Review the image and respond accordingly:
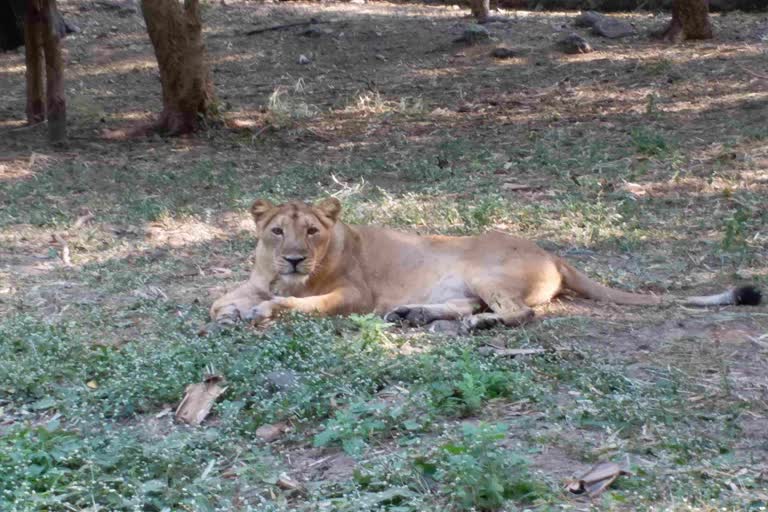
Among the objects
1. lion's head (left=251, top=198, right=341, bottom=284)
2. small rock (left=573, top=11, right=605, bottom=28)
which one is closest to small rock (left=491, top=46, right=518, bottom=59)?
small rock (left=573, top=11, right=605, bottom=28)

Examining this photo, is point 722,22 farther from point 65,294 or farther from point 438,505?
point 438,505

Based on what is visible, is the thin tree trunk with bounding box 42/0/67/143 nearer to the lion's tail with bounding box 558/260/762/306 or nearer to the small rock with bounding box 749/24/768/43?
the lion's tail with bounding box 558/260/762/306

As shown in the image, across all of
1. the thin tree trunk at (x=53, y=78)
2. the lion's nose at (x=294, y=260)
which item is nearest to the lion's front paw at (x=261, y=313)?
the lion's nose at (x=294, y=260)

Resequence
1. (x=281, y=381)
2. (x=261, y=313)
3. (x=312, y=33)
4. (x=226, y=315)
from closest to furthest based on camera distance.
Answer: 1. (x=281, y=381)
2. (x=261, y=313)
3. (x=226, y=315)
4. (x=312, y=33)

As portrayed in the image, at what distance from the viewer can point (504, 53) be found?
1466cm

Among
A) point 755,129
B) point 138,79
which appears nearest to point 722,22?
point 755,129

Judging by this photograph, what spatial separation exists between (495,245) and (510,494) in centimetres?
325

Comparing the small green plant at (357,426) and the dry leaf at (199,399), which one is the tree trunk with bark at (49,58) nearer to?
the dry leaf at (199,399)

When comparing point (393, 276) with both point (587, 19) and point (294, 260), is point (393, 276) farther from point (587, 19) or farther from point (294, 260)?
point (587, 19)

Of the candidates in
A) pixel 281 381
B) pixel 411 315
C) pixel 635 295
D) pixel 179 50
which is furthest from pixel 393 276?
pixel 179 50

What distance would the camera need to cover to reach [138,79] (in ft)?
48.6

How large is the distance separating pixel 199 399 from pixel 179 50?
292 inches

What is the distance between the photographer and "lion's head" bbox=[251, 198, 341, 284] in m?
6.73

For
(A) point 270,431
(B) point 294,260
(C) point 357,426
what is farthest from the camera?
(B) point 294,260
